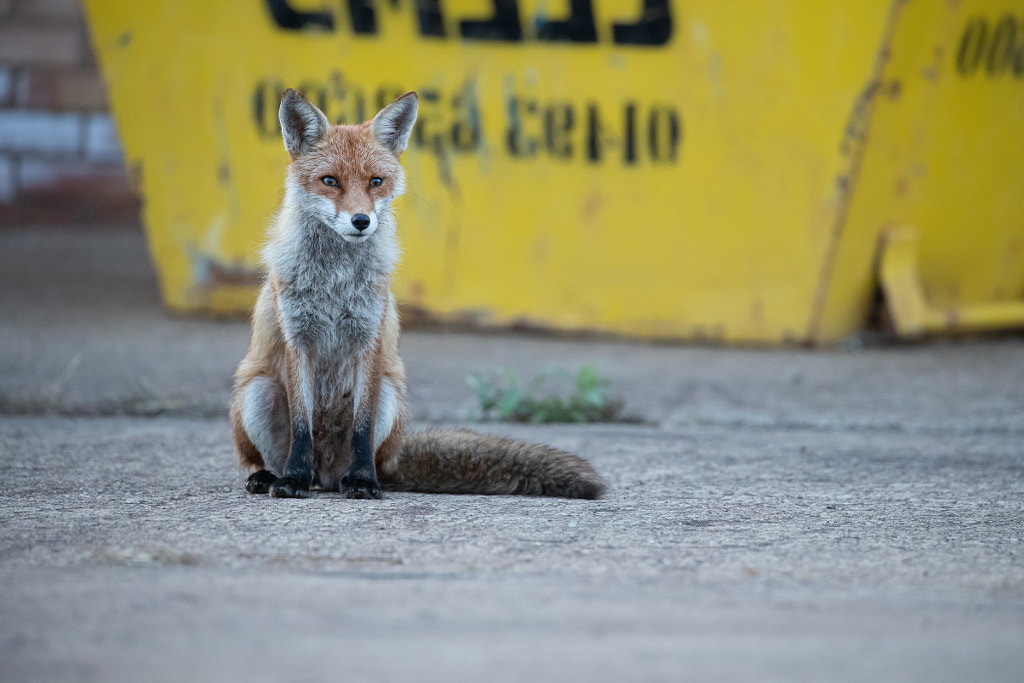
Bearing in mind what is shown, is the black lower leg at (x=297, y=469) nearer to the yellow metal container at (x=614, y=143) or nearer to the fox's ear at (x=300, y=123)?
the fox's ear at (x=300, y=123)

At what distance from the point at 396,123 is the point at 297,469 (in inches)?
45.4

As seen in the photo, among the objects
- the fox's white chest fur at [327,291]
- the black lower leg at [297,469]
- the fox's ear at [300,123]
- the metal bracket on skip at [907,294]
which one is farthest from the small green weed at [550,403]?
the metal bracket on skip at [907,294]

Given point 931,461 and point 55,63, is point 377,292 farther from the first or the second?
point 55,63

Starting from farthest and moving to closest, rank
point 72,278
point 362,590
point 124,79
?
point 72,278, point 124,79, point 362,590

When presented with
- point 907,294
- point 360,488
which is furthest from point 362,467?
point 907,294

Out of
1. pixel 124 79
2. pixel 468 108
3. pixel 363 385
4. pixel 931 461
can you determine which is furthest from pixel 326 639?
pixel 124 79

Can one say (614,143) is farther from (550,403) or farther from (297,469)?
(297,469)

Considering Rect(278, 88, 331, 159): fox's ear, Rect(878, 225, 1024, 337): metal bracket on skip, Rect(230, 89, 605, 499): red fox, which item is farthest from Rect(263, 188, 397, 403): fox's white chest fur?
Rect(878, 225, 1024, 337): metal bracket on skip

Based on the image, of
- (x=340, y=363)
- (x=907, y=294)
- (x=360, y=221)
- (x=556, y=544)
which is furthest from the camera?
(x=907, y=294)

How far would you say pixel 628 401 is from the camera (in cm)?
532

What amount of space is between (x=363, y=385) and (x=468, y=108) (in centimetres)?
313

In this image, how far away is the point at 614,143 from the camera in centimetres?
623

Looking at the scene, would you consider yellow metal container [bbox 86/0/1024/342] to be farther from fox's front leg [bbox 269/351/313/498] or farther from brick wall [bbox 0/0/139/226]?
brick wall [bbox 0/0/139/226]

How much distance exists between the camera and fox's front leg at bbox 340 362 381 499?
353 centimetres
